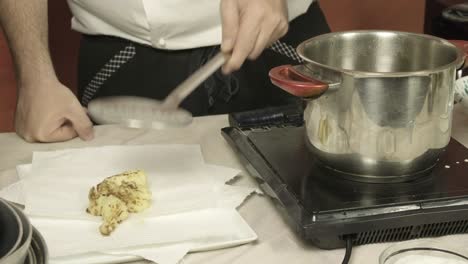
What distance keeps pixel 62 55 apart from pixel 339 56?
3.85 feet

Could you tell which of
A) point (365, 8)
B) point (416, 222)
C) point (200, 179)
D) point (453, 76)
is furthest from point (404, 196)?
point (365, 8)

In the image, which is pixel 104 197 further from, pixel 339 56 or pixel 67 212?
pixel 339 56

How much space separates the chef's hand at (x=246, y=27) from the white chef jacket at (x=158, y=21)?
1.06 feet

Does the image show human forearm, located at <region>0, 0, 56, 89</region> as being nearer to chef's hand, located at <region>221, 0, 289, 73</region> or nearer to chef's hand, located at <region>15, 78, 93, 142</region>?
chef's hand, located at <region>15, 78, 93, 142</region>

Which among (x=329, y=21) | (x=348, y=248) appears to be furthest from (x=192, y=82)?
(x=329, y=21)

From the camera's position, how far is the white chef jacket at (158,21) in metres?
1.34

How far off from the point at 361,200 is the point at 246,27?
297 mm

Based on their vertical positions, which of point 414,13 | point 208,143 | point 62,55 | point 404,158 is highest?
point 404,158

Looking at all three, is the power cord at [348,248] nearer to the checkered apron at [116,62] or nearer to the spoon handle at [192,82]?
the spoon handle at [192,82]

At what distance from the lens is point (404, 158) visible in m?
0.84

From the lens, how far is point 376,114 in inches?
32.0

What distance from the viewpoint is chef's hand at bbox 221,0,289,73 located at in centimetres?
95

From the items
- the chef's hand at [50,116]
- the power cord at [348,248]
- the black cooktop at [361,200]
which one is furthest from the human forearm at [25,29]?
the power cord at [348,248]

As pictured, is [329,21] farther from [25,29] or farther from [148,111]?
[148,111]
